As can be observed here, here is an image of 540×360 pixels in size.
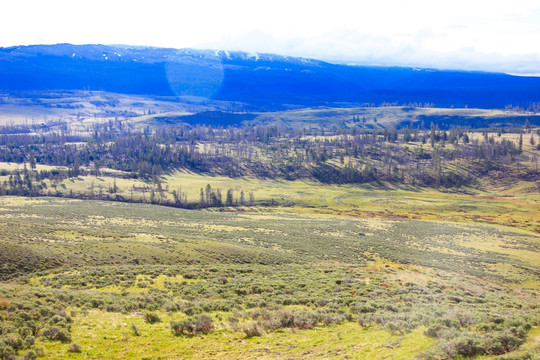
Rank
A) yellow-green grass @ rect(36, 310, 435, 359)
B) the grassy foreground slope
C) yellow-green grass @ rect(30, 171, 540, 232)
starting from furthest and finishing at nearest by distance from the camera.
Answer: yellow-green grass @ rect(30, 171, 540, 232) < the grassy foreground slope < yellow-green grass @ rect(36, 310, 435, 359)

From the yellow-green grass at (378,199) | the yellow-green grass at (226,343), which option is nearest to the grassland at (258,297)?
the yellow-green grass at (226,343)

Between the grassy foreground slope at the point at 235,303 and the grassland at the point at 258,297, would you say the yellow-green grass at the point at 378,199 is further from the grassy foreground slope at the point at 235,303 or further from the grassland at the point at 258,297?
the grassy foreground slope at the point at 235,303

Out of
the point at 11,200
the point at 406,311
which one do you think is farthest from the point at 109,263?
the point at 11,200

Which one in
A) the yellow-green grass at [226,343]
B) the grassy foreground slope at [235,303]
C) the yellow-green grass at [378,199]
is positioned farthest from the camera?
the yellow-green grass at [378,199]

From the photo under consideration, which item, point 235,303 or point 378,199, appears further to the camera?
point 378,199

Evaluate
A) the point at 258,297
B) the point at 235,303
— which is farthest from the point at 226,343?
the point at 258,297

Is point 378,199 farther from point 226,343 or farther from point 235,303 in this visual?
point 226,343

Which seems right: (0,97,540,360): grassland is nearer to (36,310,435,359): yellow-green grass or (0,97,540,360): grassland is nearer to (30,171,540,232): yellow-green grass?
(36,310,435,359): yellow-green grass

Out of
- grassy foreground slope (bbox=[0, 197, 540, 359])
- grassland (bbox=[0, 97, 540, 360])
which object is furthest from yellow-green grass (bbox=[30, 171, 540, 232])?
grassy foreground slope (bbox=[0, 197, 540, 359])
